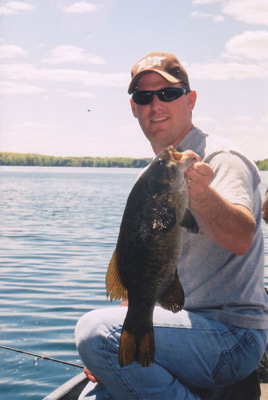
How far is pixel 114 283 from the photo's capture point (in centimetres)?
297

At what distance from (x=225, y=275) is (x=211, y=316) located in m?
0.28

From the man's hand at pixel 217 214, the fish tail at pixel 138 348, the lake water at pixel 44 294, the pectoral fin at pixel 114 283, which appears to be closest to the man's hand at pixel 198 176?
the man's hand at pixel 217 214

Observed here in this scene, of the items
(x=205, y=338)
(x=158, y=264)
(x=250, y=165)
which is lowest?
(x=205, y=338)

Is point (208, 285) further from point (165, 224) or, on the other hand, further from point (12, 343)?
point (12, 343)

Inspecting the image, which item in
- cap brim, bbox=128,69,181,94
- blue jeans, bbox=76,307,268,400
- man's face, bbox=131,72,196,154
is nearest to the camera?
blue jeans, bbox=76,307,268,400

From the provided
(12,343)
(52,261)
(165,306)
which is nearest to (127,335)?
(165,306)

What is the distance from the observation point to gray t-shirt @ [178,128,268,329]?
3291 millimetres

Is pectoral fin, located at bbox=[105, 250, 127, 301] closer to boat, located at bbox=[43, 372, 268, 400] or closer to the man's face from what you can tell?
the man's face

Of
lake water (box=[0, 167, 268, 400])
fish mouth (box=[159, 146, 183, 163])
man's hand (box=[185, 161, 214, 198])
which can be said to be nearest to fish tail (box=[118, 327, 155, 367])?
man's hand (box=[185, 161, 214, 198])

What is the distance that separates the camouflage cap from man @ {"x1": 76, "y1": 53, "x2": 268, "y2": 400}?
24.4 inches

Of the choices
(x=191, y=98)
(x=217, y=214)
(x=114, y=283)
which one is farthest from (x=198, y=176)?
(x=191, y=98)

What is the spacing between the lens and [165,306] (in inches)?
114

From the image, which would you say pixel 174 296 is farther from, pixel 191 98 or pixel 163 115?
pixel 191 98

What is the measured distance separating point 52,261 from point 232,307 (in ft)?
45.1
